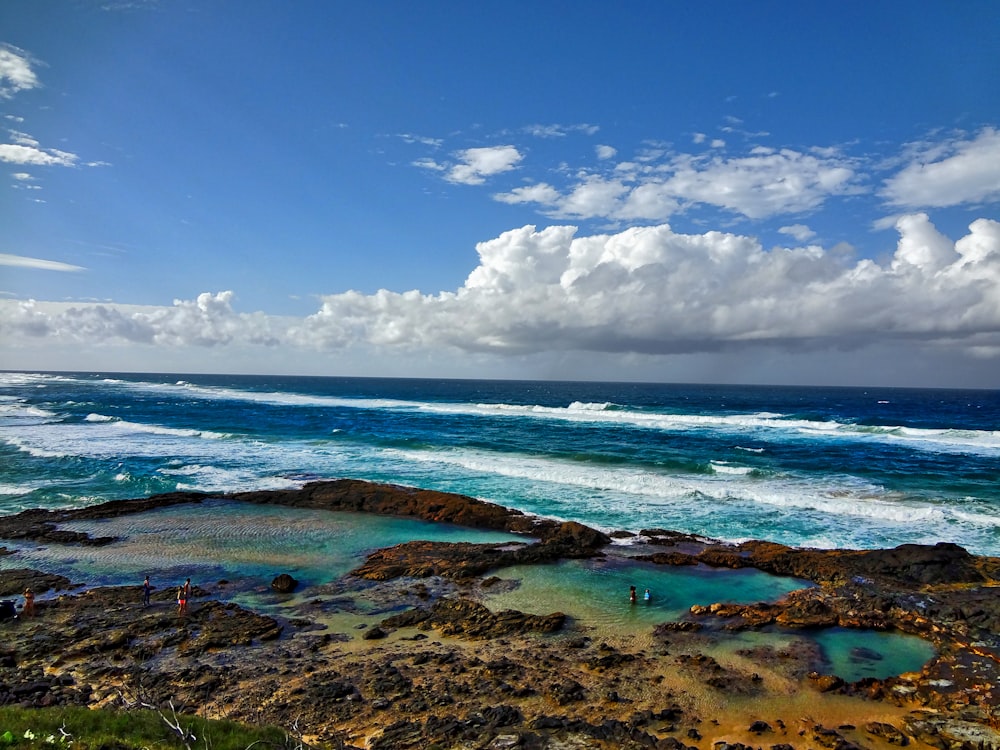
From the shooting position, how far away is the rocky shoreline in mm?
11008

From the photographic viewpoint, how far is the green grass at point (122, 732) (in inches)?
329

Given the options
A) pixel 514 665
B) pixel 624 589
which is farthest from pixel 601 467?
pixel 514 665

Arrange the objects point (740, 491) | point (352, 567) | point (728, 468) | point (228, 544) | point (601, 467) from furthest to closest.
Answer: point (601, 467) → point (728, 468) → point (740, 491) → point (228, 544) → point (352, 567)

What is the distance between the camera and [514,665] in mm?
13297

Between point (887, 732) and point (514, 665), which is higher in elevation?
point (887, 732)

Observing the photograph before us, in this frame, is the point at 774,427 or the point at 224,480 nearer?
the point at 224,480

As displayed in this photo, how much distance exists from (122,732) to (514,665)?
7.61 m

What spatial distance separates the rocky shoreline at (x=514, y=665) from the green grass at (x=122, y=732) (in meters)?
1.26

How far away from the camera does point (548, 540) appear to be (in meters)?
23.6

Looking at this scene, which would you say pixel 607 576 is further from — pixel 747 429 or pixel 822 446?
pixel 747 429

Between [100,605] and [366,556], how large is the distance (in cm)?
850

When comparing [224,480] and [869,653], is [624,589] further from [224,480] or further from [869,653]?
[224,480]

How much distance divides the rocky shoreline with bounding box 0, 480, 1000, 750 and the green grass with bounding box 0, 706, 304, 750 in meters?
1.26

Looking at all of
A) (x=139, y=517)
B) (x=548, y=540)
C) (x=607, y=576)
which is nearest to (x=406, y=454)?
(x=139, y=517)
